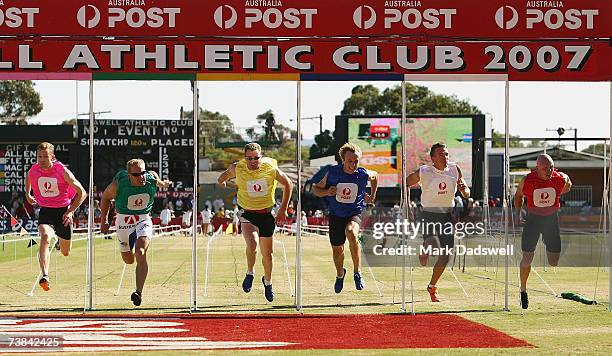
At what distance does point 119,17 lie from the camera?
15.8m

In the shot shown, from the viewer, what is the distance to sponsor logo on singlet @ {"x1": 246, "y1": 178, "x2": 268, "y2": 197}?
15.9 m

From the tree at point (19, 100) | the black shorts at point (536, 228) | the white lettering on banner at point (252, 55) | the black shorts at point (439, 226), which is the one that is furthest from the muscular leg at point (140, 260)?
the tree at point (19, 100)

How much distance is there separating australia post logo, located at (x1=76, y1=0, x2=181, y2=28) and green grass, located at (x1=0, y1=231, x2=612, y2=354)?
408cm

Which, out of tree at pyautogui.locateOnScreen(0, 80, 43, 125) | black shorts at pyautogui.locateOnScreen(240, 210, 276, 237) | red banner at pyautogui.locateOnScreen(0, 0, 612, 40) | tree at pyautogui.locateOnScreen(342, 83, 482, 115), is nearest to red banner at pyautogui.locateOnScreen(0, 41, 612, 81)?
red banner at pyautogui.locateOnScreen(0, 0, 612, 40)

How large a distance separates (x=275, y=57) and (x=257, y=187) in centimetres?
189

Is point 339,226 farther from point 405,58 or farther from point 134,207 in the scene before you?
point 134,207

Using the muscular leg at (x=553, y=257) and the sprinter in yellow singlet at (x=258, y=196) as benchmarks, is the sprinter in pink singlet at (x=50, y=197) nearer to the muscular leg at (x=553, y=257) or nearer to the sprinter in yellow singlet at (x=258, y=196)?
the sprinter in yellow singlet at (x=258, y=196)

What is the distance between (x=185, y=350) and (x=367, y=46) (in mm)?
6181

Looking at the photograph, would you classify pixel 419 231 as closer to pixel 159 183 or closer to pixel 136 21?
pixel 159 183

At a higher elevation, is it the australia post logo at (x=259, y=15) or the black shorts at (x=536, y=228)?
the australia post logo at (x=259, y=15)

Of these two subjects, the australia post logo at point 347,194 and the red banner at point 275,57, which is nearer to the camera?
the red banner at point 275,57

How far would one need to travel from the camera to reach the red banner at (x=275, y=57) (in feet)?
51.8

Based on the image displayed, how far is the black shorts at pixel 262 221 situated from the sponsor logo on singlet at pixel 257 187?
0.30m

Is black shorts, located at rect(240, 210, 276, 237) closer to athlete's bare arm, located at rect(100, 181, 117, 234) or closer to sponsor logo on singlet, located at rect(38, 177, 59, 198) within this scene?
athlete's bare arm, located at rect(100, 181, 117, 234)
